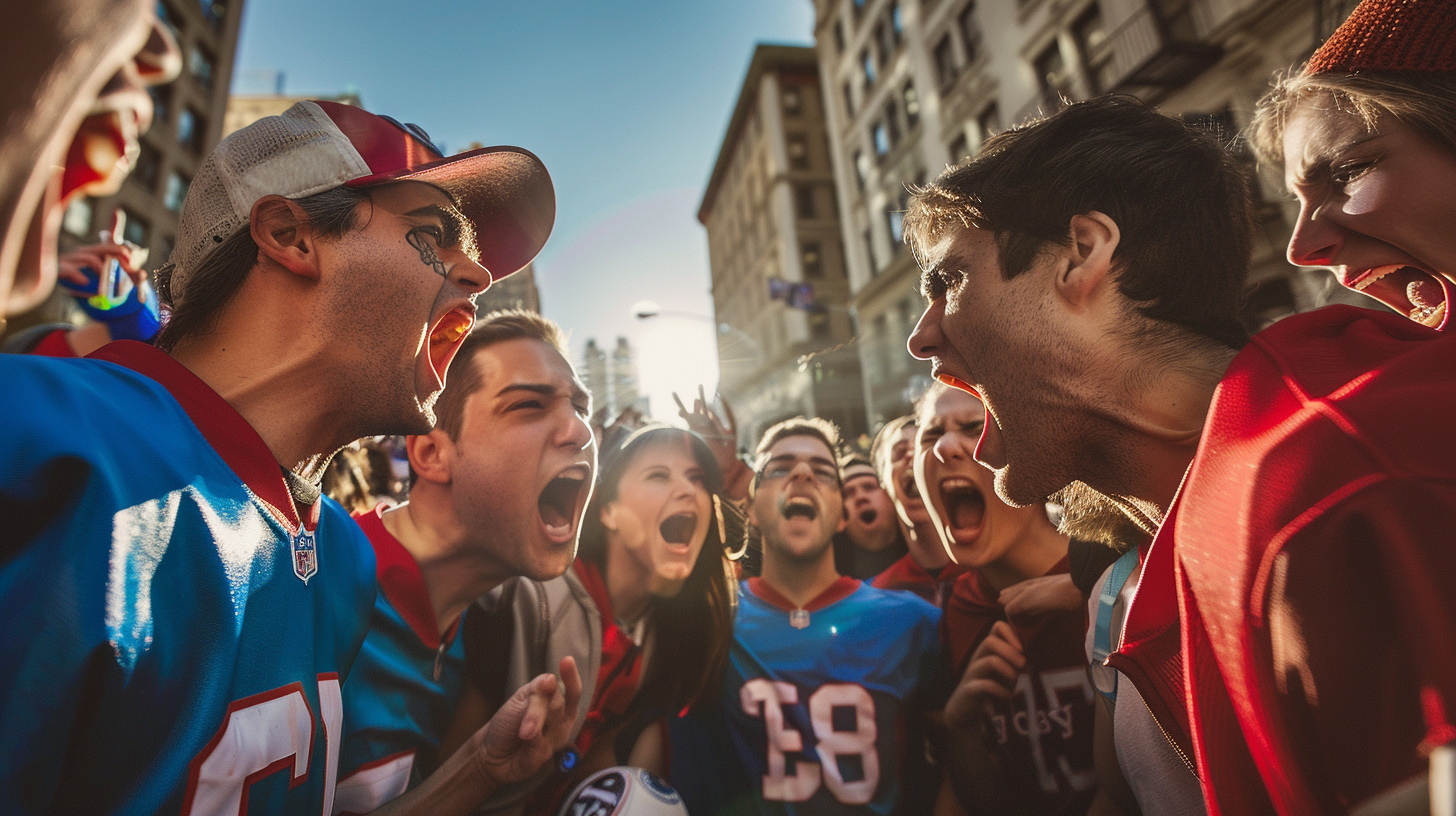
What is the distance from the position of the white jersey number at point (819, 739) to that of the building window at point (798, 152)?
121 feet

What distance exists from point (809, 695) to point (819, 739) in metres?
0.21

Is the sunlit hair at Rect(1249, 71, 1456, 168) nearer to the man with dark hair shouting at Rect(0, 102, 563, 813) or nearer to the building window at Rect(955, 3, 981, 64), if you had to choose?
the man with dark hair shouting at Rect(0, 102, 563, 813)

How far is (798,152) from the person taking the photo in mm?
36656

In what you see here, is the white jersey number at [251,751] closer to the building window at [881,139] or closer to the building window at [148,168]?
the building window at [881,139]

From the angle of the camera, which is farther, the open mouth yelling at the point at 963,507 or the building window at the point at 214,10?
the building window at the point at 214,10

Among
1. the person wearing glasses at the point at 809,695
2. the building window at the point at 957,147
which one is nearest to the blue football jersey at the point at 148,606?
the person wearing glasses at the point at 809,695

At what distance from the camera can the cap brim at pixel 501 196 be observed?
2.24 metres

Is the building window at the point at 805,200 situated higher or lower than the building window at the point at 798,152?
lower

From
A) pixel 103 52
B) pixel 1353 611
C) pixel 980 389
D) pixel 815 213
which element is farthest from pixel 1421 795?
pixel 815 213

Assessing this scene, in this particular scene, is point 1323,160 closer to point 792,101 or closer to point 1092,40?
point 1092,40

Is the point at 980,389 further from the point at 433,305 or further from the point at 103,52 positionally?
the point at 103,52

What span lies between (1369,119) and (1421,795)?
7.42ft

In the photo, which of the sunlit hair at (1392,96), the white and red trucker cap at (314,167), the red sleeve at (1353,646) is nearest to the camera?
the red sleeve at (1353,646)

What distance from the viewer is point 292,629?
1.59 meters
